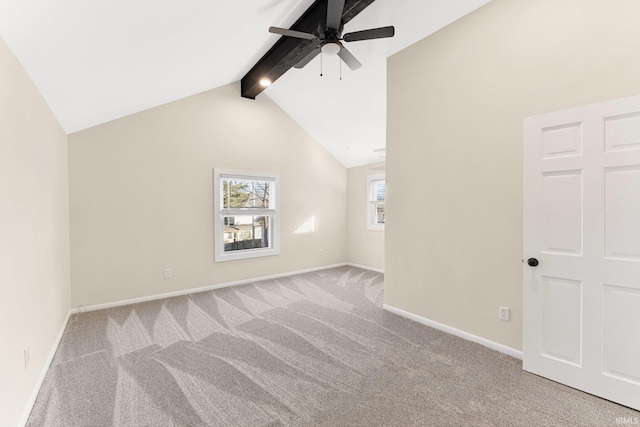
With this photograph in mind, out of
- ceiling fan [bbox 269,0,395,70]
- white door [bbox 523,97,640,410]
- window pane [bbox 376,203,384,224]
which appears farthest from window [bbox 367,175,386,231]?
white door [bbox 523,97,640,410]

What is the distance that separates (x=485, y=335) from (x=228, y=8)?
3.75 m

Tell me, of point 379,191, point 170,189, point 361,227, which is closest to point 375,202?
point 379,191

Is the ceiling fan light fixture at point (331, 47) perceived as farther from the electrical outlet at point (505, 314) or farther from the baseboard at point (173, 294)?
the baseboard at point (173, 294)

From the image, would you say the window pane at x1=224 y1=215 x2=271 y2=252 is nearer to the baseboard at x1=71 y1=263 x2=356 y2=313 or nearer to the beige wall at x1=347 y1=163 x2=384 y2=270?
the baseboard at x1=71 y1=263 x2=356 y2=313

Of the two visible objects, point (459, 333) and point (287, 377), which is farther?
point (459, 333)

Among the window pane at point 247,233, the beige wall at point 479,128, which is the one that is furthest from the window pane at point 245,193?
the beige wall at point 479,128

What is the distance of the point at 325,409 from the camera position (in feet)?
6.26

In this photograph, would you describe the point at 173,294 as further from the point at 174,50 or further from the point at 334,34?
the point at 334,34

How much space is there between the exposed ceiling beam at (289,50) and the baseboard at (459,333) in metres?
3.25

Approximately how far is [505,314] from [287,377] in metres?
1.99

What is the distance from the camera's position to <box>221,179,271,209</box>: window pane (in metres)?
4.86

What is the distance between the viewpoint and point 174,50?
2.74m

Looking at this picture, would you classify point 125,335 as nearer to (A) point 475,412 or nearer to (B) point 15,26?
(B) point 15,26

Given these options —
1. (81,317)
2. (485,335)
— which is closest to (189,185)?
(81,317)
